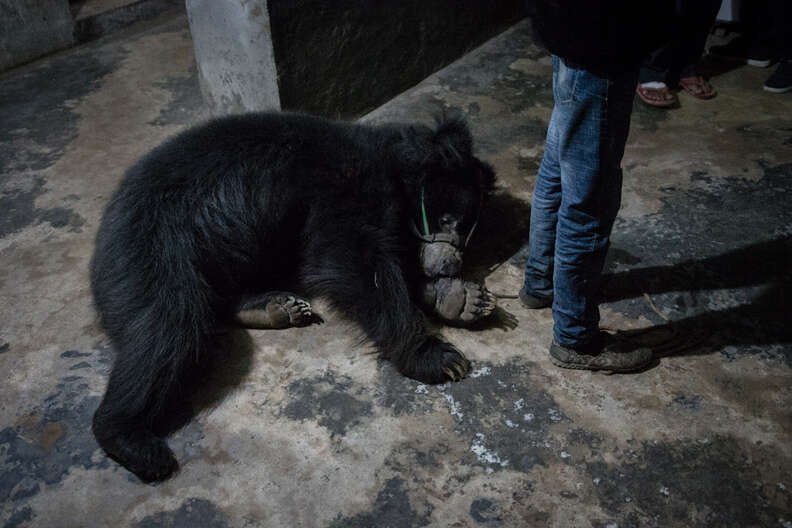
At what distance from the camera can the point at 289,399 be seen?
2645 mm

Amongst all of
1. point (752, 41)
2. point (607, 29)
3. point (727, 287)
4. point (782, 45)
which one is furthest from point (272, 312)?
point (752, 41)

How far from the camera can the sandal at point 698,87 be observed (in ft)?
15.5

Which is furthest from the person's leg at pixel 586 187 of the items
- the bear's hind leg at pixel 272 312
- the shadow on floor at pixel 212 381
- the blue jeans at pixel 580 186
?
the shadow on floor at pixel 212 381

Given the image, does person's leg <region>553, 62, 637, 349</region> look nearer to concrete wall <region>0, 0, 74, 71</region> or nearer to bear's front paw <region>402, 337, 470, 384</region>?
bear's front paw <region>402, 337, 470, 384</region>

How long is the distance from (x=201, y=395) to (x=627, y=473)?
172 centimetres

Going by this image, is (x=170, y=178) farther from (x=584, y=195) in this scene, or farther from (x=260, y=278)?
(x=584, y=195)

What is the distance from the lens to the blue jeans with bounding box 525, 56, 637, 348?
216 cm

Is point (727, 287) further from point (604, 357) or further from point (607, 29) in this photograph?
point (607, 29)

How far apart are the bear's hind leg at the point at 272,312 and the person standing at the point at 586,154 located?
111 centimetres

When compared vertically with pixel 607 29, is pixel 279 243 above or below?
below

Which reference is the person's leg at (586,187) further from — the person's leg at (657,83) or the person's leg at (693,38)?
the person's leg at (693,38)

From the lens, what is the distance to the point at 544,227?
286 centimetres

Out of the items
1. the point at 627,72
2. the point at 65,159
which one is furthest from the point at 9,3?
the point at 627,72

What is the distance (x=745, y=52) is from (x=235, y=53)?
163 inches
